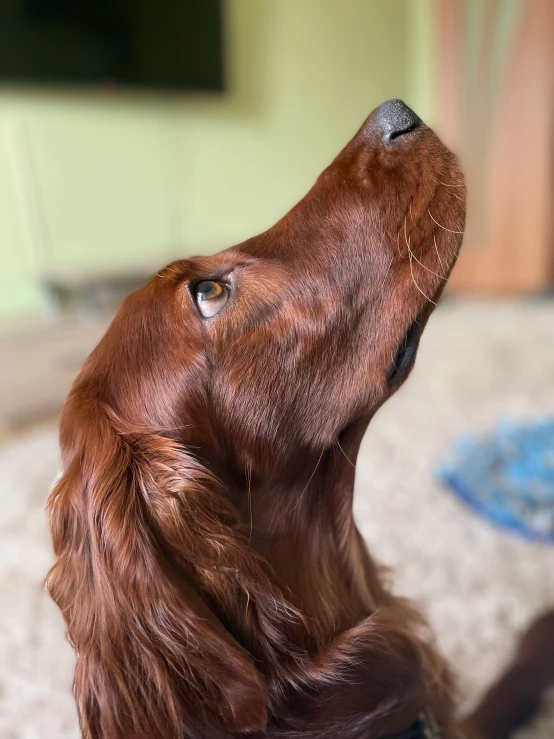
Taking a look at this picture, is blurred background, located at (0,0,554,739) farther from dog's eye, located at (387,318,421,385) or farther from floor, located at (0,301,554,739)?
dog's eye, located at (387,318,421,385)

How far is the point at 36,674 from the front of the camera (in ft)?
4.25

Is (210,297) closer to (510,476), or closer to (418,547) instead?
(418,547)

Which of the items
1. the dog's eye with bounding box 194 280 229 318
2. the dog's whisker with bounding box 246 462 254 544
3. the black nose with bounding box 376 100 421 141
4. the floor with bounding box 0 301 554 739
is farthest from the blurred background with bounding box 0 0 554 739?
the black nose with bounding box 376 100 421 141

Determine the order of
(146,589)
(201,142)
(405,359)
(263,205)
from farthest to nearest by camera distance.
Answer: (263,205) → (201,142) → (405,359) → (146,589)

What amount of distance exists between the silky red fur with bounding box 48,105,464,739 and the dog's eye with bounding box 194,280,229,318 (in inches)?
0.4

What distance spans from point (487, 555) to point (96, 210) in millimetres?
2618

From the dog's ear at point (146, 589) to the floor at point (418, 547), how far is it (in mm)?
589

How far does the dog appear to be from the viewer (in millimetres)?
674

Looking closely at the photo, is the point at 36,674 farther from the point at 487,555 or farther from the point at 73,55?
the point at 73,55

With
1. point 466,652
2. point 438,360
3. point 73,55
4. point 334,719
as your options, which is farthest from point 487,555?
point 73,55

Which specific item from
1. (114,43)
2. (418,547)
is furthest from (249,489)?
(114,43)

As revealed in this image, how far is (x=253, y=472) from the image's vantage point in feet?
2.68

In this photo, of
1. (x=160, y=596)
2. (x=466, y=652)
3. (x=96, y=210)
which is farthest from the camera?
(x=96, y=210)

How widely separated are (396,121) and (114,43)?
9.18 ft
